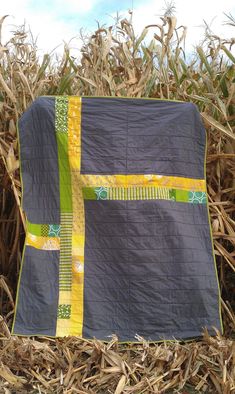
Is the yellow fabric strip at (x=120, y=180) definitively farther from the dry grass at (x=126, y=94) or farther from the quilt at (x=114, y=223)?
the dry grass at (x=126, y=94)

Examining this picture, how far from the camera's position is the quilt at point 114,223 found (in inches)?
109

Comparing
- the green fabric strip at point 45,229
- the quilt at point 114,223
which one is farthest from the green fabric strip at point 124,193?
the green fabric strip at point 45,229

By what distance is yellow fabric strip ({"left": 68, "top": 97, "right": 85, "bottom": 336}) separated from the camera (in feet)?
9.12

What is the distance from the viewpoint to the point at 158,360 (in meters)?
2.53

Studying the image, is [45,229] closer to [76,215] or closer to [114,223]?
[76,215]

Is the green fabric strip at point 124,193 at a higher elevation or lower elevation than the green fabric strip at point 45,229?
higher

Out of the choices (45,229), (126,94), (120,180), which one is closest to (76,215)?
(45,229)

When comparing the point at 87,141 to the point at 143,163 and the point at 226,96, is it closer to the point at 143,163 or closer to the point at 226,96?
the point at 143,163

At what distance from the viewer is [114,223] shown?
2812 mm

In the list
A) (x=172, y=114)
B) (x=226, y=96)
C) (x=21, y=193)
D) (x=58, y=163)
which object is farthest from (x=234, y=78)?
(x=21, y=193)

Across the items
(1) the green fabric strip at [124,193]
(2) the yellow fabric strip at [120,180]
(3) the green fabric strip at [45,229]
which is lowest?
(3) the green fabric strip at [45,229]

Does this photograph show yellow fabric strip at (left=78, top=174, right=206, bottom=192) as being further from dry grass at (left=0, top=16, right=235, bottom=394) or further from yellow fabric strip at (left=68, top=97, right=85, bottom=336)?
dry grass at (left=0, top=16, right=235, bottom=394)

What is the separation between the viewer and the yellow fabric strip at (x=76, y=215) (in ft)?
9.12

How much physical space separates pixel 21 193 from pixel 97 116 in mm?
546
